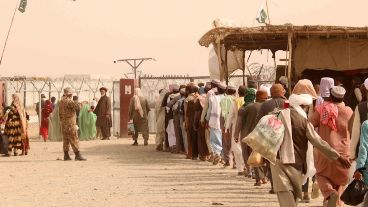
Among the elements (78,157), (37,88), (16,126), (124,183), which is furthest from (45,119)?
(37,88)

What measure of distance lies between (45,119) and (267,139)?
19.9 m

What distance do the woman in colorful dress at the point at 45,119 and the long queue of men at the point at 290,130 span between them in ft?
17.6

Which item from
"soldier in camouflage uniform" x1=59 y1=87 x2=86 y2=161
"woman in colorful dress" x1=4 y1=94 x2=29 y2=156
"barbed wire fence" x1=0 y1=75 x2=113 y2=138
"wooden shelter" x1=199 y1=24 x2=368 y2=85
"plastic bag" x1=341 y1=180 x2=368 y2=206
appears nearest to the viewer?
"plastic bag" x1=341 y1=180 x2=368 y2=206

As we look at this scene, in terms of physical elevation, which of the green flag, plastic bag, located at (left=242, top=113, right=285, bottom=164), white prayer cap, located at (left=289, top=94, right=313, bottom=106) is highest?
the green flag

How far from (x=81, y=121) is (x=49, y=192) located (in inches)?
586

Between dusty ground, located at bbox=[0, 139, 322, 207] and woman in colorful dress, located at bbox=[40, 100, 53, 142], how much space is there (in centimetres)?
694

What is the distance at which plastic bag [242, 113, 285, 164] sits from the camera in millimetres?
7457

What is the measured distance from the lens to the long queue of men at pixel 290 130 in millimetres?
7641

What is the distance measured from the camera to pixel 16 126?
19.7 m

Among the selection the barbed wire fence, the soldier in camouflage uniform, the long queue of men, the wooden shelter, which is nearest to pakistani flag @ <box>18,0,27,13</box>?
the barbed wire fence

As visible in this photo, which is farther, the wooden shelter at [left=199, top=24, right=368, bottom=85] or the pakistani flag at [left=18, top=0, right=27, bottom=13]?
the pakistani flag at [left=18, top=0, right=27, bottom=13]

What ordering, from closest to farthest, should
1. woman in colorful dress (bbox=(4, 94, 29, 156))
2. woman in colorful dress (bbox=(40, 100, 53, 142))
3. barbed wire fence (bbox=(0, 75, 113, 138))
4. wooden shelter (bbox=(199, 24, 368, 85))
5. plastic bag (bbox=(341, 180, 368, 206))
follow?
plastic bag (bbox=(341, 180, 368, 206))
wooden shelter (bbox=(199, 24, 368, 85))
woman in colorful dress (bbox=(4, 94, 29, 156))
woman in colorful dress (bbox=(40, 100, 53, 142))
barbed wire fence (bbox=(0, 75, 113, 138))

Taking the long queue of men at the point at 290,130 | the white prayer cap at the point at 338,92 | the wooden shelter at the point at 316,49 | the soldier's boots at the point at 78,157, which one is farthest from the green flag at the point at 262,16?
the white prayer cap at the point at 338,92

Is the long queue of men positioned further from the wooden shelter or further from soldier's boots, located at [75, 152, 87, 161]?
soldier's boots, located at [75, 152, 87, 161]
